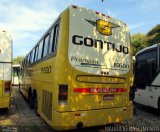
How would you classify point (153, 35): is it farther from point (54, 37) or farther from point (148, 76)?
point (54, 37)

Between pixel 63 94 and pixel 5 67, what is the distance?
4120mm

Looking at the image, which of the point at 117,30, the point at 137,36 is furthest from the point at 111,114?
the point at 137,36

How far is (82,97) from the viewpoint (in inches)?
286

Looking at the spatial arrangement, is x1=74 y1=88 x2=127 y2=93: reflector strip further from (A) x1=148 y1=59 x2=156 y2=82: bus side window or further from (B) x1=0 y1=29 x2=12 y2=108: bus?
(B) x1=0 y1=29 x2=12 y2=108: bus

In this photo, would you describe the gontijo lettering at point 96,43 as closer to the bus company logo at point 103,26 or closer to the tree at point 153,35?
the bus company logo at point 103,26

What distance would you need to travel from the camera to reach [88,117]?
286 inches

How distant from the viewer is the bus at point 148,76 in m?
11.3

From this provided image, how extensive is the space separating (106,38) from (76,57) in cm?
129

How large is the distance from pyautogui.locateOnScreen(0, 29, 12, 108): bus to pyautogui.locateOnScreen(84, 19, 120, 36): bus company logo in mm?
4185

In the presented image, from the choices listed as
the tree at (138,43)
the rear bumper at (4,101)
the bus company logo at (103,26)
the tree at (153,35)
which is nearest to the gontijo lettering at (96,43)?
the bus company logo at (103,26)

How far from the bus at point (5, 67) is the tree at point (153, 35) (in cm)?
2702

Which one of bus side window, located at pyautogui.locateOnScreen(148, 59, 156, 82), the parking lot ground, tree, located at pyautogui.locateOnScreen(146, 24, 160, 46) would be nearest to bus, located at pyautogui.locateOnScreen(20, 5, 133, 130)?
the parking lot ground

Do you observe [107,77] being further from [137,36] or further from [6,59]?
[137,36]

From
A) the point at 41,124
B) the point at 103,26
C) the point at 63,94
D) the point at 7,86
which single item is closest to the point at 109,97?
the point at 63,94
